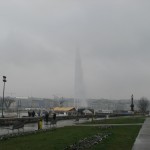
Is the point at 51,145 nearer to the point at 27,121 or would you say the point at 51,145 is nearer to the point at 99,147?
the point at 99,147

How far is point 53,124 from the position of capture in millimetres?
44031

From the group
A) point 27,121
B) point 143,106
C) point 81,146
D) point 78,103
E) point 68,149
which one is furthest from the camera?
point 143,106

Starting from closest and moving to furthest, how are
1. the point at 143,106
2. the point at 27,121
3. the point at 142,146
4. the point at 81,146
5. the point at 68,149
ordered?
the point at 68,149
the point at 81,146
the point at 142,146
the point at 27,121
the point at 143,106

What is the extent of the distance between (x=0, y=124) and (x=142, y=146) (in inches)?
1036

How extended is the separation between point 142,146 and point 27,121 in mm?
33201

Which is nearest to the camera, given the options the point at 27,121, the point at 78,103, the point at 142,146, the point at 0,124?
the point at 142,146

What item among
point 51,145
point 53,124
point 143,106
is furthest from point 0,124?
point 143,106

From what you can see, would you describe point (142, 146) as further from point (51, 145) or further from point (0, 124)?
point (0, 124)

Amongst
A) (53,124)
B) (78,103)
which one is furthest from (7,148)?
(78,103)

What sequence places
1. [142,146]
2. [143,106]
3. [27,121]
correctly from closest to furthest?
[142,146]
[27,121]
[143,106]

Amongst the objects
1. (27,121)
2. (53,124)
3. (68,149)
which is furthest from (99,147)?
(27,121)

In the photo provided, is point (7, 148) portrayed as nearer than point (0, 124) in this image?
Yes

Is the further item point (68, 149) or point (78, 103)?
point (78, 103)

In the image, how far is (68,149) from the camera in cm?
1797
